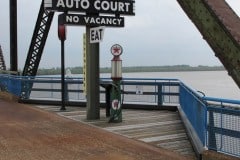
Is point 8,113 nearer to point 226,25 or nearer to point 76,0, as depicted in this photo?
point 76,0

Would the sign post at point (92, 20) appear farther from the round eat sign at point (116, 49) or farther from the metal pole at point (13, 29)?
the metal pole at point (13, 29)

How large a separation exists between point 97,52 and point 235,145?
23.0 feet

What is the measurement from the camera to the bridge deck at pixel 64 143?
743 cm

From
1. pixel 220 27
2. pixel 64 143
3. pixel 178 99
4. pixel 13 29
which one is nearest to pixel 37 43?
pixel 13 29

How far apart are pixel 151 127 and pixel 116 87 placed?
1625mm

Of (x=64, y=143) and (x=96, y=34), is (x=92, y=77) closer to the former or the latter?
(x=96, y=34)

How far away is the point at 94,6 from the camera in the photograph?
12281mm

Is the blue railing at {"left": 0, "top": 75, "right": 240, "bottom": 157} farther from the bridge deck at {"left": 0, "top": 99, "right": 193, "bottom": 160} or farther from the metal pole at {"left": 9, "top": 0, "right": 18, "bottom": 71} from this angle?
the metal pole at {"left": 9, "top": 0, "right": 18, "bottom": 71}

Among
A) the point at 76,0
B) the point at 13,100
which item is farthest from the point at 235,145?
the point at 13,100

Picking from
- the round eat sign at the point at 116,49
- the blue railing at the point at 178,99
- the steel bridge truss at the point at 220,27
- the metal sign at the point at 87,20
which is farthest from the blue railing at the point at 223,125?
the metal sign at the point at 87,20

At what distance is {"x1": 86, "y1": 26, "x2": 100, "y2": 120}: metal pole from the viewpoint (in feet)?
40.0

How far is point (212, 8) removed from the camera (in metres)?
2.50

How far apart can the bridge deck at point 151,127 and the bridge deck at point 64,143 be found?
0.36 meters

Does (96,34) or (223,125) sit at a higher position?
(96,34)
